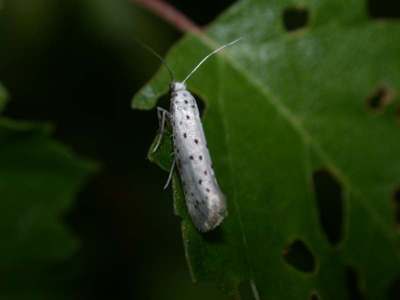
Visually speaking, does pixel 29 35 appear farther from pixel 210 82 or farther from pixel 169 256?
pixel 169 256

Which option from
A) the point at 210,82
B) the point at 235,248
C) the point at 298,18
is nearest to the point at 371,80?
the point at 298,18

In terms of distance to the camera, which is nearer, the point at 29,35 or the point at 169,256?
the point at 29,35

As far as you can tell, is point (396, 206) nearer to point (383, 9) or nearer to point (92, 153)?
point (383, 9)

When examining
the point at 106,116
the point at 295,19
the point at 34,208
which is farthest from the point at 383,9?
the point at 34,208

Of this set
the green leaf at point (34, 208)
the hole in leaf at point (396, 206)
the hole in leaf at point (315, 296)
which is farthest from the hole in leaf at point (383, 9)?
the green leaf at point (34, 208)

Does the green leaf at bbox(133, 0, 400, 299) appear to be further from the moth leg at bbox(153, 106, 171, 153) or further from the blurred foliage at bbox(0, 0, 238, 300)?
the blurred foliage at bbox(0, 0, 238, 300)
